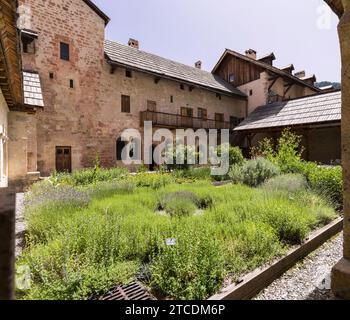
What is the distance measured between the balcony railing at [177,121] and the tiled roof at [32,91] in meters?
6.91

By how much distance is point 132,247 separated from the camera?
11.0 feet

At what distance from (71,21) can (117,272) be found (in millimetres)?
15543

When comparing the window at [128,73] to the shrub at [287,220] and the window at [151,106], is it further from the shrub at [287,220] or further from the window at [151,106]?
the shrub at [287,220]

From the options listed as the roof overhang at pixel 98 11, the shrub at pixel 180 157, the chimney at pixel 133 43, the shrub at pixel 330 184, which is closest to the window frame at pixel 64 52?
the roof overhang at pixel 98 11

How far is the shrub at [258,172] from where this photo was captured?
336 inches

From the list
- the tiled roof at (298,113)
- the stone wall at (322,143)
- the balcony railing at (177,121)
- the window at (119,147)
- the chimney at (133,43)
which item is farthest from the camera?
the chimney at (133,43)

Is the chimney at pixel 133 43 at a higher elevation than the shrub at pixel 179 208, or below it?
higher

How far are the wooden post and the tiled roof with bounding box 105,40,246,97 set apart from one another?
15.7 m

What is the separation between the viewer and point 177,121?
18.0 meters

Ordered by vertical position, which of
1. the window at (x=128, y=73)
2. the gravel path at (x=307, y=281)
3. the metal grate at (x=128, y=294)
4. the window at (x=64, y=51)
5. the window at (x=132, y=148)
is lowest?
the gravel path at (x=307, y=281)

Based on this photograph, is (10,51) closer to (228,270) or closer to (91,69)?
(228,270)

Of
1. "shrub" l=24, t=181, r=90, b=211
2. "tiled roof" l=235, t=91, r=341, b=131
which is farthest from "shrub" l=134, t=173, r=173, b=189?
"tiled roof" l=235, t=91, r=341, b=131

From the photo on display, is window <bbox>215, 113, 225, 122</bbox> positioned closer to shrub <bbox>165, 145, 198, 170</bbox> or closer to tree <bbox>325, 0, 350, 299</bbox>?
shrub <bbox>165, 145, 198, 170</bbox>
